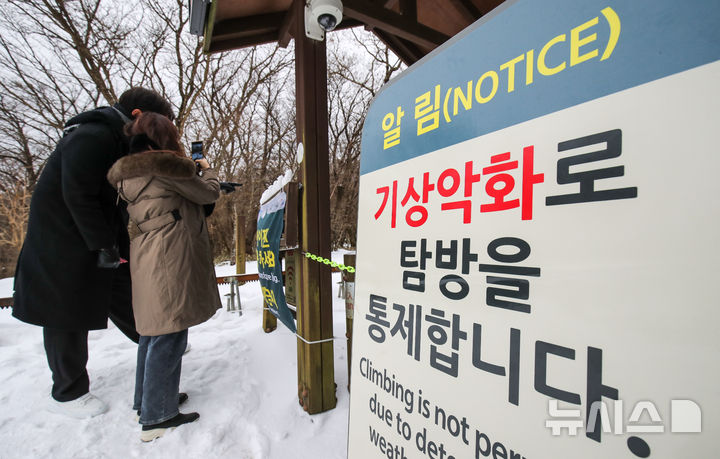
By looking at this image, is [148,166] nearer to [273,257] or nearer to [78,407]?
[273,257]

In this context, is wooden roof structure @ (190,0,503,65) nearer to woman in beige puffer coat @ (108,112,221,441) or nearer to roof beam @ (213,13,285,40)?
roof beam @ (213,13,285,40)

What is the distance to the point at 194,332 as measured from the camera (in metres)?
3.28

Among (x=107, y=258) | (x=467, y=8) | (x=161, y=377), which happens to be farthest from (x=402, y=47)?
(x=161, y=377)

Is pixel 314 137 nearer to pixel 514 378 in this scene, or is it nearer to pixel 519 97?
pixel 519 97

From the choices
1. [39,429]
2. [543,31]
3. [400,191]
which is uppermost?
[543,31]

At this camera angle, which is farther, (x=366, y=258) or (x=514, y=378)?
(x=366, y=258)

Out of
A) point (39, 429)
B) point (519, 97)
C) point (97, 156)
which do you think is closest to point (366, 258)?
point (519, 97)

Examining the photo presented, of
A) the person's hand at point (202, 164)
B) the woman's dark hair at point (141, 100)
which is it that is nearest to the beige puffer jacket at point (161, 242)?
the person's hand at point (202, 164)

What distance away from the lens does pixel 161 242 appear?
5.62 feet

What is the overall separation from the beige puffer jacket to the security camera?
1160mm

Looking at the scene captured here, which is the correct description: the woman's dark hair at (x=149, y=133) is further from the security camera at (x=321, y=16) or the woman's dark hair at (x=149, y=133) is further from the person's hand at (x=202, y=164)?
the security camera at (x=321, y=16)

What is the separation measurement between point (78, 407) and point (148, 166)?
1585 millimetres

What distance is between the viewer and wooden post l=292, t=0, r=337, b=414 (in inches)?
80.7

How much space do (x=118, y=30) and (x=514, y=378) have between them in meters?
11.8
